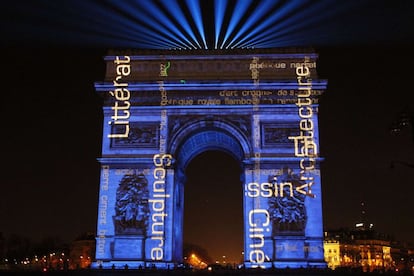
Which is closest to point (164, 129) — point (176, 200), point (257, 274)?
point (176, 200)

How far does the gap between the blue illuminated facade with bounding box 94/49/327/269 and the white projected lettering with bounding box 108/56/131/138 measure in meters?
0.06

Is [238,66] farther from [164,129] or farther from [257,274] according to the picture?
[257,274]

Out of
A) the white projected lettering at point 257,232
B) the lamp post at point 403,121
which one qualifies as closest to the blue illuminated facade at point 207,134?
the white projected lettering at point 257,232

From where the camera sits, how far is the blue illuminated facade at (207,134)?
113 feet

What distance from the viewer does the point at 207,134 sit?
38812 millimetres

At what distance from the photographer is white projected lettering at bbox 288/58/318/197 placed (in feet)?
116

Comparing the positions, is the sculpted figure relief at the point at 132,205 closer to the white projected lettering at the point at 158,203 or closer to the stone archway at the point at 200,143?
the white projected lettering at the point at 158,203

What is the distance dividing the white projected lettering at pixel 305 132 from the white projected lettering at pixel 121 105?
10.5m

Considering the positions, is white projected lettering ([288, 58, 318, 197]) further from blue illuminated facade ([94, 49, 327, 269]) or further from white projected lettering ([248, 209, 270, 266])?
white projected lettering ([248, 209, 270, 266])

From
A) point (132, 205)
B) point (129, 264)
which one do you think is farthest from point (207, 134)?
point (129, 264)

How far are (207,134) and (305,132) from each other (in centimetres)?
661

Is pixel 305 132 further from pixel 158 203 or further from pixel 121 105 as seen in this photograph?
pixel 121 105

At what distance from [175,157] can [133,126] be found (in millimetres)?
3350

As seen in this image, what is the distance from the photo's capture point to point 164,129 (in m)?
36.8
